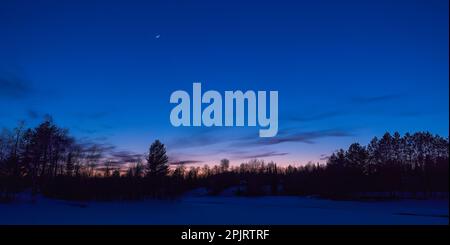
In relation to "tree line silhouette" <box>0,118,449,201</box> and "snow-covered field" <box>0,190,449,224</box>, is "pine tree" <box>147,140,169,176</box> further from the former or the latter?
"snow-covered field" <box>0,190,449,224</box>

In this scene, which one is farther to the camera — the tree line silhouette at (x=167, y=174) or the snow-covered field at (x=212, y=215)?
the tree line silhouette at (x=167, y=174)

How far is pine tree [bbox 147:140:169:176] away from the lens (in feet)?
204

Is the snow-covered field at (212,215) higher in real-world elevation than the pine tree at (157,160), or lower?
lower

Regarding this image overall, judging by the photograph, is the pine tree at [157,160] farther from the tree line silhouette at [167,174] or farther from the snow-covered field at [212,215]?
the snow-covered field at [212,215]

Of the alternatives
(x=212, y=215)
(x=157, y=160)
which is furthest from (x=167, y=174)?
(x=212, y=215)

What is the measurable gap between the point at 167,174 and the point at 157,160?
288cm

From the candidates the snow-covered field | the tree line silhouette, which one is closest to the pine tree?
the tree line silhouette

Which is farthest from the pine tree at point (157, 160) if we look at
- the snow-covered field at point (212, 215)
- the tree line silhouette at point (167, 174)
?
the snow-covered field at point (212, 215)

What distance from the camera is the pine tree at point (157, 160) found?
204ft

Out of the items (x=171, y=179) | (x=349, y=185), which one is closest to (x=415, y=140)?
(x=349, y=185)

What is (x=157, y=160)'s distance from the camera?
62469mm

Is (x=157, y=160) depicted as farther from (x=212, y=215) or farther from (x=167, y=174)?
(x=212, y=215)
